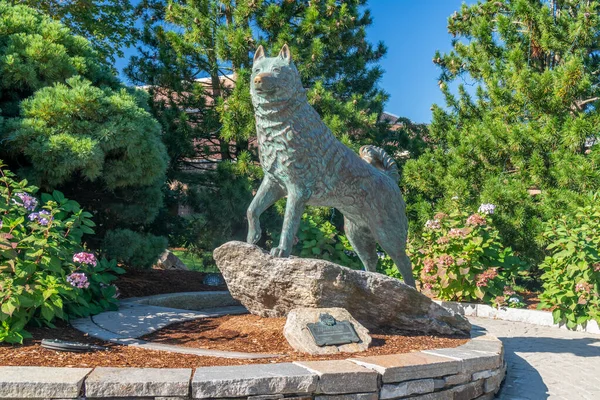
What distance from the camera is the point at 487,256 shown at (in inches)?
286

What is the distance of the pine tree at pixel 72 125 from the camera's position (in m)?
5.23

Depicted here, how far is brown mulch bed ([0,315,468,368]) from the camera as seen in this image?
3.13 meters

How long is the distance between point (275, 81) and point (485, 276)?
14.8ft

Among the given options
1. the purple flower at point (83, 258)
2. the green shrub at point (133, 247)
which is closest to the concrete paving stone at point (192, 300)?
the green shrub at point (133, 247)

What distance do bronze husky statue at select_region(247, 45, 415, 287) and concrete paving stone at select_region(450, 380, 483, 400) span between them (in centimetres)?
147

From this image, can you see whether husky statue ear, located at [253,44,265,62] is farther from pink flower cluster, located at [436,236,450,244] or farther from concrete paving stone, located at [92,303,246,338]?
pink flower cluster, located at [436,236,450,244]

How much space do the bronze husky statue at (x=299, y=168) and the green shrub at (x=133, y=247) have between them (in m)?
2.51

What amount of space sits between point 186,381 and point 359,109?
724 cm

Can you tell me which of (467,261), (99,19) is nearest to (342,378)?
(467,261)

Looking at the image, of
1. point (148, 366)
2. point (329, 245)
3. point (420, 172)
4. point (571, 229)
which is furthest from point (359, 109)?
point (148, 366)

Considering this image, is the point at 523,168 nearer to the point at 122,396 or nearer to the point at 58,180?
the point at 58,180

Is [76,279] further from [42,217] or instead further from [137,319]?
[137,319]

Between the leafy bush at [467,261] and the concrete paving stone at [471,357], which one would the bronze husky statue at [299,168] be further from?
the leafy bush at [467,261]

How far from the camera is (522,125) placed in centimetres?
844
